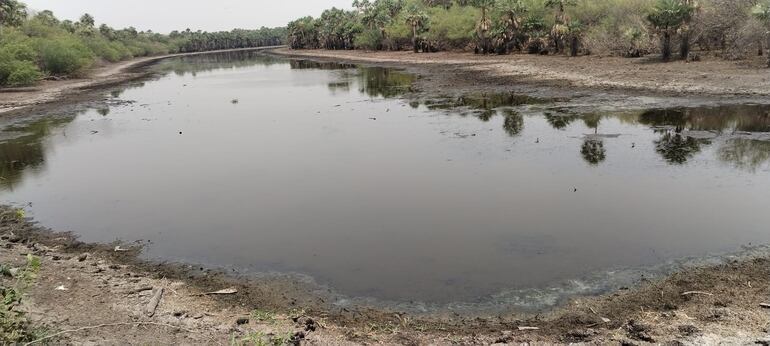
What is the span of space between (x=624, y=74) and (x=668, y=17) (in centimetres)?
729

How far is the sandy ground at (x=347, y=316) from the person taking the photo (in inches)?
289

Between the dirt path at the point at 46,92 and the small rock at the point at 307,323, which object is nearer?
the small rock at the point at 307,323

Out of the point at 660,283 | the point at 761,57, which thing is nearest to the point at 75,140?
the point at 660,283

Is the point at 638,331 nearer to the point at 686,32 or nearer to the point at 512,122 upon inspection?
the point at 512,122

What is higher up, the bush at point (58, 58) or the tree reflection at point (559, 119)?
the bush at point (58, 58)

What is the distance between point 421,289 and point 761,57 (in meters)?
35.6

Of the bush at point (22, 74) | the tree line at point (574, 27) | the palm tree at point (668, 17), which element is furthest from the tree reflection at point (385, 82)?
the bush at point (22, 74)

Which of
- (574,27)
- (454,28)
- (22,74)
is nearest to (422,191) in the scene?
(574,27)

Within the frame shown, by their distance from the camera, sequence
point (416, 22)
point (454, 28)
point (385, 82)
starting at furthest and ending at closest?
point (416, 22)
point (454, 28)
point (385, 82)

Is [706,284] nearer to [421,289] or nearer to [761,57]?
[421,289]

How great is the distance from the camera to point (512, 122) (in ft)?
79.5

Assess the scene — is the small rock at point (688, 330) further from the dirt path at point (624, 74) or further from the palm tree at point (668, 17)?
the palm tree at point (668, 17)

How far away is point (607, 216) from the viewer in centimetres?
1241

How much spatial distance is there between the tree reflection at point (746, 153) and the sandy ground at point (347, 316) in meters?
7.61
